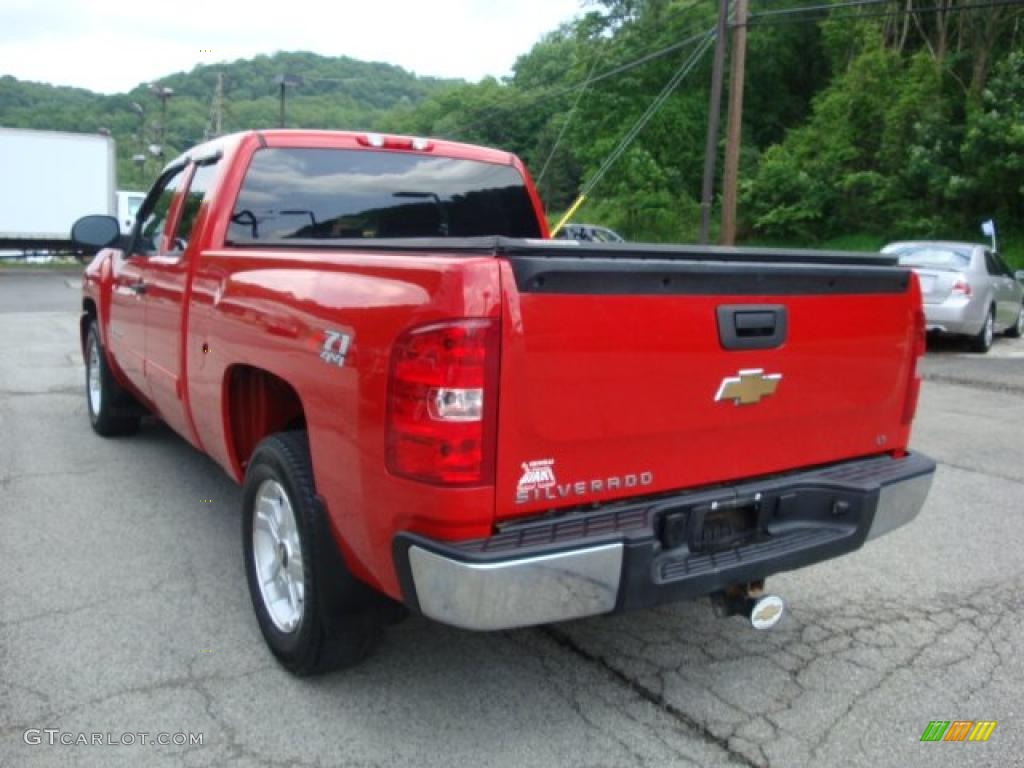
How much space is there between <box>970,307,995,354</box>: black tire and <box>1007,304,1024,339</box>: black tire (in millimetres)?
1953

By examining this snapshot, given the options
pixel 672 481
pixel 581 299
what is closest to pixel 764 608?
pixel 672 481

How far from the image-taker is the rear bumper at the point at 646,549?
2.43 m

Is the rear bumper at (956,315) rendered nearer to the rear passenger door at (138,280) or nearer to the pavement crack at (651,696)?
the rear passenger door at (138,280)

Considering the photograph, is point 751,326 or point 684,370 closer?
point 684,370

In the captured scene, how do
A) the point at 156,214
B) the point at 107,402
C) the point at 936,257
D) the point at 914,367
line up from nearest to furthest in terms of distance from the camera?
the point at 914,367, the point at 156,214, the point at 107,402, the point at 936,257

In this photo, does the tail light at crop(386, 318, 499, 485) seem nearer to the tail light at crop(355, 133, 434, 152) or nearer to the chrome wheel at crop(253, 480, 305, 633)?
the chrome wheel at crop(253, 480, 305, 633)

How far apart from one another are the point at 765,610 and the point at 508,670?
0.94 m

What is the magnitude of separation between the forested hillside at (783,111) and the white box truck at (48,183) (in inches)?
431

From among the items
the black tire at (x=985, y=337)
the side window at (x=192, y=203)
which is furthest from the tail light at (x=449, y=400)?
the black tire at (x=985, y=337)

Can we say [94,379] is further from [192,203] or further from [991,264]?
[991,264]

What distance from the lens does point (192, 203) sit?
4.59 metres

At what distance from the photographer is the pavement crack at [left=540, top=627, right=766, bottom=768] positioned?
284cm

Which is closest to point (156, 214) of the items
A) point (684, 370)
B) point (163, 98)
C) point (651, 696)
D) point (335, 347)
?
point (335, 347)

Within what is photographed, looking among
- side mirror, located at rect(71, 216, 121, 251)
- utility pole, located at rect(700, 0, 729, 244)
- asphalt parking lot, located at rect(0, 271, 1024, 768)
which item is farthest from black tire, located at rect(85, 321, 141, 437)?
utility pole, located at rect(700, 0, 729, 244)
